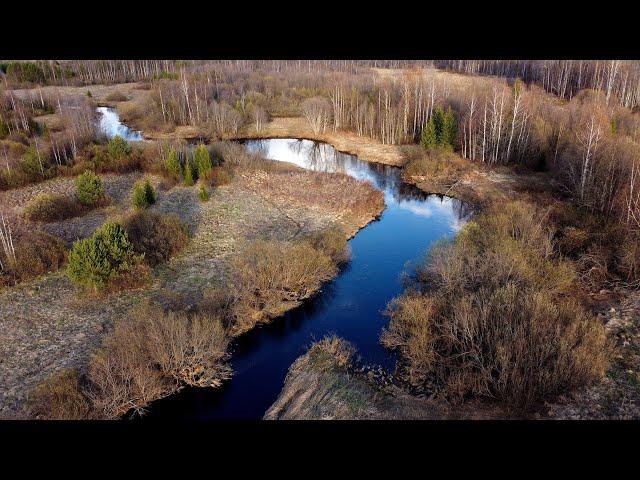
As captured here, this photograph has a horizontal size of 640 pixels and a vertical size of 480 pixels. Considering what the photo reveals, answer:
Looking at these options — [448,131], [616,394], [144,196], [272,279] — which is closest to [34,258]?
[144,196]

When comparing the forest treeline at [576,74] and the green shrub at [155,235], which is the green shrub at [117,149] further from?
the forest treeline at [576,74]

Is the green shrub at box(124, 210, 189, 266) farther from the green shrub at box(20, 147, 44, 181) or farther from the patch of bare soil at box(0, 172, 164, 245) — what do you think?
the green shrub at box(20, 147, 44, 181)

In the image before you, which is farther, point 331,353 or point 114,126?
point 114,126

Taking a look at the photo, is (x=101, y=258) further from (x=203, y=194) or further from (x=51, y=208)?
(x=203, y=194)

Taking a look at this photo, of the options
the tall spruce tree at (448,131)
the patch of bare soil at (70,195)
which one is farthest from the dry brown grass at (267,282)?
the tall spruce tree at (448,131)

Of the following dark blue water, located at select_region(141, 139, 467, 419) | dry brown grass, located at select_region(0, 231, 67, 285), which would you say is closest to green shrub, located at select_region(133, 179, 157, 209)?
dry brown grass, located at select_region(0, 231, 67, 285)

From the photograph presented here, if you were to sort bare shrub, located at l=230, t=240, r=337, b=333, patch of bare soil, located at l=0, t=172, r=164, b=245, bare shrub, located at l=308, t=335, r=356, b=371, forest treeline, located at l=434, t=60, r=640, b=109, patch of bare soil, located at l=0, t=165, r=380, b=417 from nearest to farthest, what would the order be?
patch of bare soil, located at l=0, t=165, r=380, b=417
bare shrub, located at l=308, t=335, r=356, b=371
bare shrub, located at l=230, t=240, r=337, b=333
patch of bare soil, located at l=0, t=172, r=164, b=245
forest treeline, located at l=434, t=60, r=640, b=109

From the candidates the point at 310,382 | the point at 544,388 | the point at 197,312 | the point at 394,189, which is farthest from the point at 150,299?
the point at 394,189
